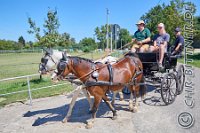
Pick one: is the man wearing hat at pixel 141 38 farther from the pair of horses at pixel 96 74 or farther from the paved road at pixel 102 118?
the paved road at pixel 102 118

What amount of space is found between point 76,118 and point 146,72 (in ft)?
9.55

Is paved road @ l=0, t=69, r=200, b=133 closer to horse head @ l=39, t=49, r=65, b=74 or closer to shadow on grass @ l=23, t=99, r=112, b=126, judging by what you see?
shadow on grass @ l=23, t=99, r=112, b=126

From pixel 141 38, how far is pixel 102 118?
9.36ft

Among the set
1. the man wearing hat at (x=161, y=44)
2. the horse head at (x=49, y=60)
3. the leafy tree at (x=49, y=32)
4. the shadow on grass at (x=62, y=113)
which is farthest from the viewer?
the leafy tree at (x=49, y=32)

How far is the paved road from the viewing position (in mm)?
6008

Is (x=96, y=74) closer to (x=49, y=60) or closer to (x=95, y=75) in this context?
(x=95, y=75)

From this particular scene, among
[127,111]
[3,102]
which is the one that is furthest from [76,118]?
[3,102]

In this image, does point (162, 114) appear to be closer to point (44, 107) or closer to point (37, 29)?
point (44, 107)

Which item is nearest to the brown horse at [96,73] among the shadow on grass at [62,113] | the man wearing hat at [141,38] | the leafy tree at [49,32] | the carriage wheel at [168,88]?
the shadow on grass at [62,113]

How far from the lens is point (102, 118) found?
22.4 ft

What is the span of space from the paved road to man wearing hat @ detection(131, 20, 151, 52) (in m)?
1.78

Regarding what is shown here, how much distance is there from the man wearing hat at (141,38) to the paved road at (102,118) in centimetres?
178

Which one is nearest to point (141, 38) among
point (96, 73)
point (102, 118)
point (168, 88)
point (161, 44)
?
point (161, 44)

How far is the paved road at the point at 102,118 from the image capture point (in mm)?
6008
